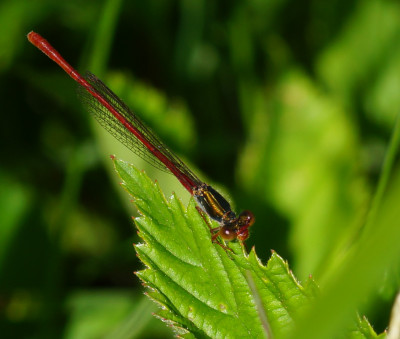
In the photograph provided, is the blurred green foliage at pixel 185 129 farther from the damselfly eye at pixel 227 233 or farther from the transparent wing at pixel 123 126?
the damselfly eye at pixel 227 233

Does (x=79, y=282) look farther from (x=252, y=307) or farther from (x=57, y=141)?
(x=252, y=307)

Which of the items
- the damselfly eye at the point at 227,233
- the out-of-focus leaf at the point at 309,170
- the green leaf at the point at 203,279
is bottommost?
the green leaf at the point at 203,279

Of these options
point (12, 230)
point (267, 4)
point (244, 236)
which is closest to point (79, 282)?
point (12, 230)

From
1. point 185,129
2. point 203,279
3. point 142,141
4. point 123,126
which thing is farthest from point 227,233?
point 185,129

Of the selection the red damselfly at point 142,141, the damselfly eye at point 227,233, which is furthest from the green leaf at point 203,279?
the red damselfly at point 142,141

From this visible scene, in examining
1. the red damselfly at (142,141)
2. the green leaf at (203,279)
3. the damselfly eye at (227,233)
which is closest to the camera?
the green leaf at (203,279)
